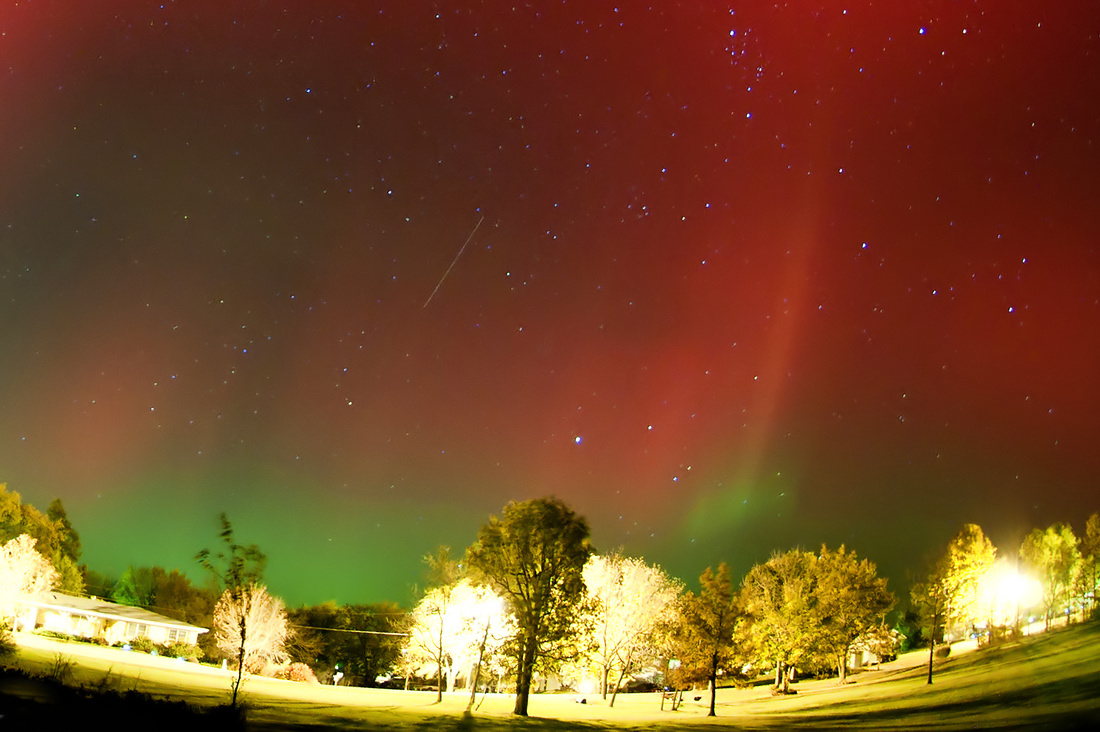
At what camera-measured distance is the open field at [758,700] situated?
19.6 meters

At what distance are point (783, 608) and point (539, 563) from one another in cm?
2081

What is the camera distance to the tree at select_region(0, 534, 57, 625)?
36.9m

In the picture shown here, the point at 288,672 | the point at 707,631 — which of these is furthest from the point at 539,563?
the point at 288,672

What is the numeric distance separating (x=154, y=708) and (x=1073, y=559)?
2720 centimetres

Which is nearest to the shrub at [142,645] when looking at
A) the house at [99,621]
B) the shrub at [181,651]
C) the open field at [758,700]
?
the shrub at [181,651]

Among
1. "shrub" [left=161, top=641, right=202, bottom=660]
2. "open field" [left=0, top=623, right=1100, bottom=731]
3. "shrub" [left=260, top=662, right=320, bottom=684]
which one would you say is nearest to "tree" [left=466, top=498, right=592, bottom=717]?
"open field" [left=0, top=623, right=1100, bottom=731]

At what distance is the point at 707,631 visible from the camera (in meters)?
38.5

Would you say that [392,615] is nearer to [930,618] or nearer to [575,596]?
[575,596]

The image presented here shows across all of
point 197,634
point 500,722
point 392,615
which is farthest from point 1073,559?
point 392,615

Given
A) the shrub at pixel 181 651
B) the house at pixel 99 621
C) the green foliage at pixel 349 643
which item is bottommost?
the green foliage at pixel 349 643

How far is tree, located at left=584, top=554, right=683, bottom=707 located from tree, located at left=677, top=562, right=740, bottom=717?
8.50 ft

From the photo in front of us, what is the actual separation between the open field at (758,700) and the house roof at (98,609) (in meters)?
4.57

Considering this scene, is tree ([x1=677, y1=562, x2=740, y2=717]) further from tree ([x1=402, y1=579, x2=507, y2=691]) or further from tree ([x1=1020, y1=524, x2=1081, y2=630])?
tree ([x1=1020, y1=524, x2=1081, y2=630])

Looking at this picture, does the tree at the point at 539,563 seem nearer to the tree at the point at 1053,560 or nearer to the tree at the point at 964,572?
the tree at the point at 964,572
